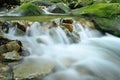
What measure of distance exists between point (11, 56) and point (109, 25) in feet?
17.1

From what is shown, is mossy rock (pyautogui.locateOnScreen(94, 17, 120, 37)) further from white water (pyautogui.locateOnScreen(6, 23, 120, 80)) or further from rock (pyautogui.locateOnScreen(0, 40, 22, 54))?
rock (pyautogui.locateOnScreen(0, 40, 22, 54))

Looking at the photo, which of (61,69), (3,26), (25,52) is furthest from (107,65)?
(3,26)

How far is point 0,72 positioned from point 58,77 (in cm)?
136

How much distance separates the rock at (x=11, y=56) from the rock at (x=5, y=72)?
0.30 m

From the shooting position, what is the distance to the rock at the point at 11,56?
7.01 meters

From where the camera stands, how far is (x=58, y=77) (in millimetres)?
6621

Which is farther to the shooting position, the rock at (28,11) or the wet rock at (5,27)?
the rock at (28,11)

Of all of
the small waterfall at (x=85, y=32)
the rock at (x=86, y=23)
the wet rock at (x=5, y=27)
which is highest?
the wet rock at (x=5, y=27)

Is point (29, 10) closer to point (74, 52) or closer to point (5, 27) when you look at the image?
point (5, 27)

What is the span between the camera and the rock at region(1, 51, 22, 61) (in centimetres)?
701

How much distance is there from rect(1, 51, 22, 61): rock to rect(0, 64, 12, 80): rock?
1.00 feet

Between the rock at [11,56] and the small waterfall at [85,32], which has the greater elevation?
the rock at [11,56]

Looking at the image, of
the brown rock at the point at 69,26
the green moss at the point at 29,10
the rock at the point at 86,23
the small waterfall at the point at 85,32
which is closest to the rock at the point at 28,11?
the green moss at the point at 29,10

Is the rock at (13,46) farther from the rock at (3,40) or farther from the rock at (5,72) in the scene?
the rock at (5,72)
